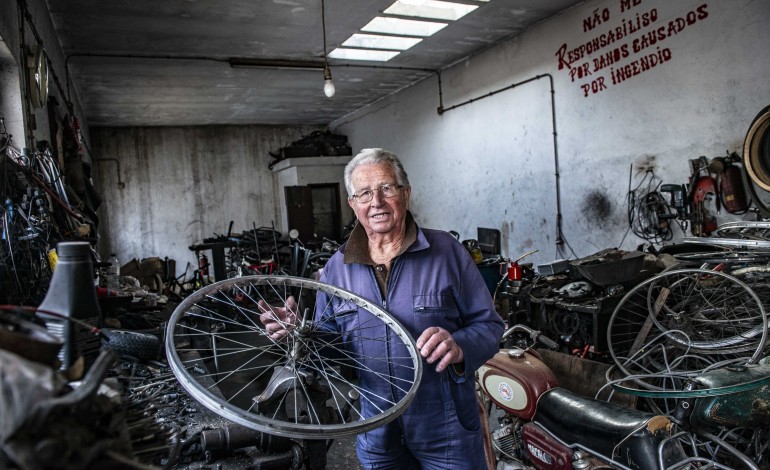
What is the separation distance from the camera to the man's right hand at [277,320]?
161 centimetres

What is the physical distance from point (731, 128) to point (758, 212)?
0.87 meters

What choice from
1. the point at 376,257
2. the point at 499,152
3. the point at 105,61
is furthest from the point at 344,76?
the point at 376,257

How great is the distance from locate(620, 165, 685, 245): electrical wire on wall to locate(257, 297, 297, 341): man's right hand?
16.0ft

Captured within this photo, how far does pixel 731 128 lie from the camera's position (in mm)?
4793

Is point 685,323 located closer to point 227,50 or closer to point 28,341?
point 28,341

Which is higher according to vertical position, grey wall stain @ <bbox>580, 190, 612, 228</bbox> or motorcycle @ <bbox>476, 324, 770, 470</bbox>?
grey wall stain @ <bbox>580, 190, 612, 228</bbox>

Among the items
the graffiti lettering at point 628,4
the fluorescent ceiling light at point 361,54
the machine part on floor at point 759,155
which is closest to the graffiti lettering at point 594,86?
the graffiti lettering at point 628,4

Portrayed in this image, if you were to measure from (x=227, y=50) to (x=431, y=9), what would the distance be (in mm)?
2962

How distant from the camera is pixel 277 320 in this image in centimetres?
163

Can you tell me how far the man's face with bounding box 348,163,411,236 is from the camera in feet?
5.98

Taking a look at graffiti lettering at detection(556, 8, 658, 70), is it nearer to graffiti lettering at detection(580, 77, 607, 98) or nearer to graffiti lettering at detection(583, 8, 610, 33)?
graffiti lettering at detection(583, 8, 610, 33)

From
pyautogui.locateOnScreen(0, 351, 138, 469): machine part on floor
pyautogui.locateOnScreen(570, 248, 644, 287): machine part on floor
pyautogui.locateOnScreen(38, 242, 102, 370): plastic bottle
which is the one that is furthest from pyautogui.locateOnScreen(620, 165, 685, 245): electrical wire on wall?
pyautogui.locateOnScreen(0, 351, 138, 469): machine part on floor

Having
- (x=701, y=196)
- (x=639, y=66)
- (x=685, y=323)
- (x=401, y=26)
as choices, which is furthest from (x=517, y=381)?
(x=401, y=26)

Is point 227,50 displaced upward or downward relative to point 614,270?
upward
